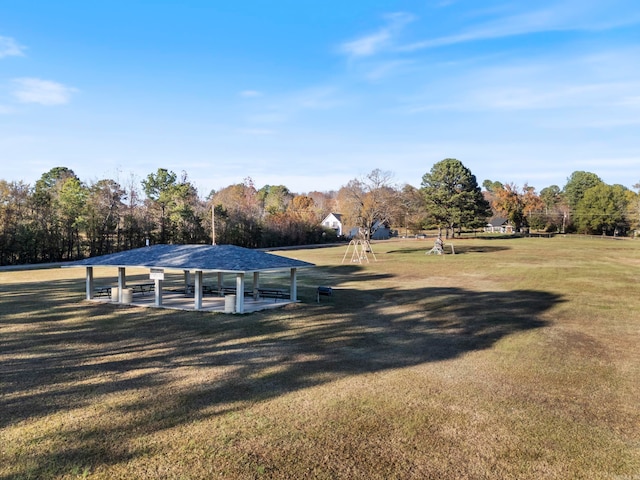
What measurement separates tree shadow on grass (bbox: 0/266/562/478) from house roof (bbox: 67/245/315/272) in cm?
200

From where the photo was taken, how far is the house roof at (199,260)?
18328mm

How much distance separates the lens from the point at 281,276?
109ft

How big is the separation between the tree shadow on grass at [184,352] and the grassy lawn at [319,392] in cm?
6

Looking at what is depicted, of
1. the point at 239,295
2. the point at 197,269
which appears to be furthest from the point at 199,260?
the point at 239,295

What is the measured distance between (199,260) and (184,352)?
6.70m

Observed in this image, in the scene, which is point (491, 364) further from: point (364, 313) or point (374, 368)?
point (364, 313)

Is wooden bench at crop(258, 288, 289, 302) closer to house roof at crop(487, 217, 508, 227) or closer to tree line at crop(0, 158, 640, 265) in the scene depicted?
tree line at crop(0, 158, 640, 265)

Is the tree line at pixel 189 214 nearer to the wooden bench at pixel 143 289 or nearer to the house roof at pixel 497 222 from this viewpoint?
the wooden bench at pixel 143 289

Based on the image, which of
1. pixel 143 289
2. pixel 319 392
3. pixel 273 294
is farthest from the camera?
pixel 143 289

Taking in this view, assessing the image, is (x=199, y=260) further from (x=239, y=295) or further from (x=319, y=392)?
(x=319, y=392)

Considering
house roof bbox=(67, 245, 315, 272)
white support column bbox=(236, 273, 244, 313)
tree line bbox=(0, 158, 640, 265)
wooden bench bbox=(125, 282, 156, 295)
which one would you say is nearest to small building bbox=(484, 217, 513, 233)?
tree line bbox=(0, 158, 640, 265)

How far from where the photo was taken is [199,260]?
1908 centimetres

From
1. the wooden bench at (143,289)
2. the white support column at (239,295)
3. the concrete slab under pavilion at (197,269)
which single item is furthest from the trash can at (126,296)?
the white support column at (239,295)

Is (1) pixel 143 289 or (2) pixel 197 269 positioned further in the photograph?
(1) pixel 143 289
